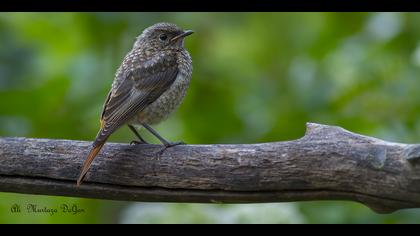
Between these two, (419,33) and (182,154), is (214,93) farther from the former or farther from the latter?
(182,154)

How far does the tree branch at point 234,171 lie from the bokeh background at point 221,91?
1.08m

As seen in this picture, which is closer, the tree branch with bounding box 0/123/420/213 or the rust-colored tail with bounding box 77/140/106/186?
the tree branch with bounding box 0/123/420/213

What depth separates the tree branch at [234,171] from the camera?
491 centimetres

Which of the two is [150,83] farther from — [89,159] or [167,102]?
[89,159]

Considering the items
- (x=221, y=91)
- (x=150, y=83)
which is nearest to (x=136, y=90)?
(x=150, y=83)

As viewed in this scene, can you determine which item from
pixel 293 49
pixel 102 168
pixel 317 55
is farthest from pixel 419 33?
pixel 102 168

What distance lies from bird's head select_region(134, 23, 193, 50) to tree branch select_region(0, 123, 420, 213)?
139 cm

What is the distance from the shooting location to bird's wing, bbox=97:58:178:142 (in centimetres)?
620

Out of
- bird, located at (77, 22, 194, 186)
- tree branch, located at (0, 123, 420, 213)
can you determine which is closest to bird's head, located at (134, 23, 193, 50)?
bird, located at (77, 22, 194, 186)

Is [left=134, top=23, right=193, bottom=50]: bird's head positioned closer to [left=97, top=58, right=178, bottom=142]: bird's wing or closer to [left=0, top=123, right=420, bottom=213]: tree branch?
[left=97, top=58, right=178, bottom=142]: bird's wing

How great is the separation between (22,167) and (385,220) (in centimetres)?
303

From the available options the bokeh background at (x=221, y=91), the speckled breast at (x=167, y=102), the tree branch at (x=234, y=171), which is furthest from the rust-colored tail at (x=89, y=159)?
the bokeh background at (x=221, y=91)

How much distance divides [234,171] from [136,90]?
4.80 ft

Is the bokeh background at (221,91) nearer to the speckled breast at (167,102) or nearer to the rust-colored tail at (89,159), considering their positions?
the speckled breast at (167,102)
